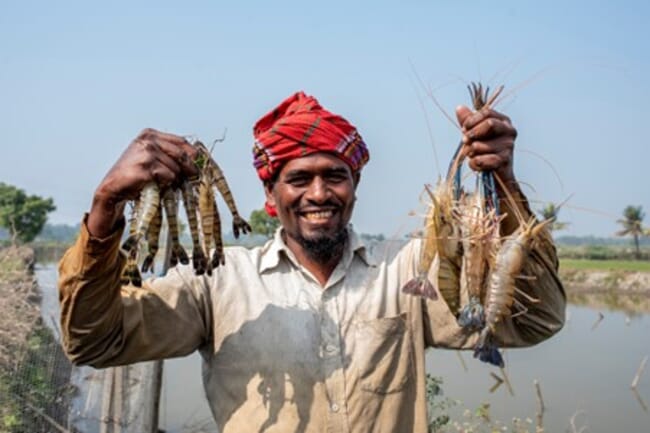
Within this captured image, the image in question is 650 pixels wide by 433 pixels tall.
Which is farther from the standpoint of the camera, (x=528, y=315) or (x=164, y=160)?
(x=528, y=315)

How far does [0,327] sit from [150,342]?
6.79m

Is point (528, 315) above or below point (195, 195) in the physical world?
below

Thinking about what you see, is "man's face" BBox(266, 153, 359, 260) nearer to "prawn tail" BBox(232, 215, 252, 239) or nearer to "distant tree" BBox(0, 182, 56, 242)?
"prawn tail" BBox(232, 215, 252, 239)

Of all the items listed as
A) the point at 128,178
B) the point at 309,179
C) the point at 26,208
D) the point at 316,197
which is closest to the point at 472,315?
the point at 316,197

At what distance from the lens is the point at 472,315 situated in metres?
2.85

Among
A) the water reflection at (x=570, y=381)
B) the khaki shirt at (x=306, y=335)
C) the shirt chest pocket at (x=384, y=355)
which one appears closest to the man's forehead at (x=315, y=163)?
the khaki shirt at (x=306, y=335)

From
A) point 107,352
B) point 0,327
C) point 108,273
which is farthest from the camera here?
point 0,327

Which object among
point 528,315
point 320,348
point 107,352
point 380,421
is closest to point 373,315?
point 320,348

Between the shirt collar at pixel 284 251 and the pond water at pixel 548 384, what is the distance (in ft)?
16.0

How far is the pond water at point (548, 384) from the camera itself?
44.8 feet

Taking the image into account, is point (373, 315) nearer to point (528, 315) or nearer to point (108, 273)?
point (528, 315)

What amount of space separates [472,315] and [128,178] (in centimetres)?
162

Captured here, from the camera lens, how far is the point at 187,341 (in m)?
3.01

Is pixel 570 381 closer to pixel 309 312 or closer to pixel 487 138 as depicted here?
pixel 309 312
